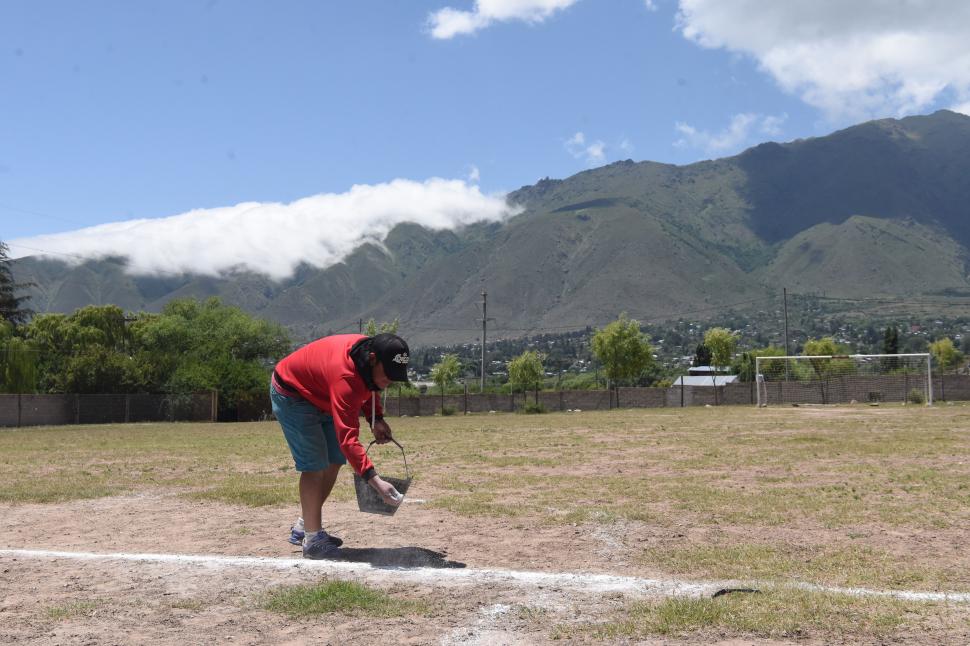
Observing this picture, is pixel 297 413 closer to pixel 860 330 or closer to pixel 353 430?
pixel 353 430

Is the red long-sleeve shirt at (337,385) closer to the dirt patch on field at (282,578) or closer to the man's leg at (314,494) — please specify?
the man's leg at (314,494)

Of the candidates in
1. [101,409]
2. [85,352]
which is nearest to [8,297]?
[85,352]

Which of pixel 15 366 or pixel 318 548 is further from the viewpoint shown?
pixel 15 366

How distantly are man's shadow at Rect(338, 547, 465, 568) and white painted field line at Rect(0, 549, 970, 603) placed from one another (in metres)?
0.12

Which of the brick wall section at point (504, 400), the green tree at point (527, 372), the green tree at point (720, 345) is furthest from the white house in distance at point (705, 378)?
the brick wall section at point (504, 400)

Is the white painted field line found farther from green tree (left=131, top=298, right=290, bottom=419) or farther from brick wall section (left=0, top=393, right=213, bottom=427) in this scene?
green tree (left=131, top=298, right=290, bottom=419)

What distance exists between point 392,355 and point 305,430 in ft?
3.59

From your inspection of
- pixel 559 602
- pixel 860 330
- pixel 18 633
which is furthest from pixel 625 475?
pixel 860 330

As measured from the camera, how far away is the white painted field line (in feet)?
17.3

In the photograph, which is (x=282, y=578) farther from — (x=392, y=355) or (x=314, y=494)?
(x=392, y=355)

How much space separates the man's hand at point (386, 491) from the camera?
6.07m

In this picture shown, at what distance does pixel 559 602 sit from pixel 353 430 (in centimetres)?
193

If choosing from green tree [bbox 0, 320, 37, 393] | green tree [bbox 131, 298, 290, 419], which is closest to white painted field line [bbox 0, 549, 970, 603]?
green tree [bbox 131, 298, 290, 419]

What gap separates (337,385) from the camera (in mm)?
6453
